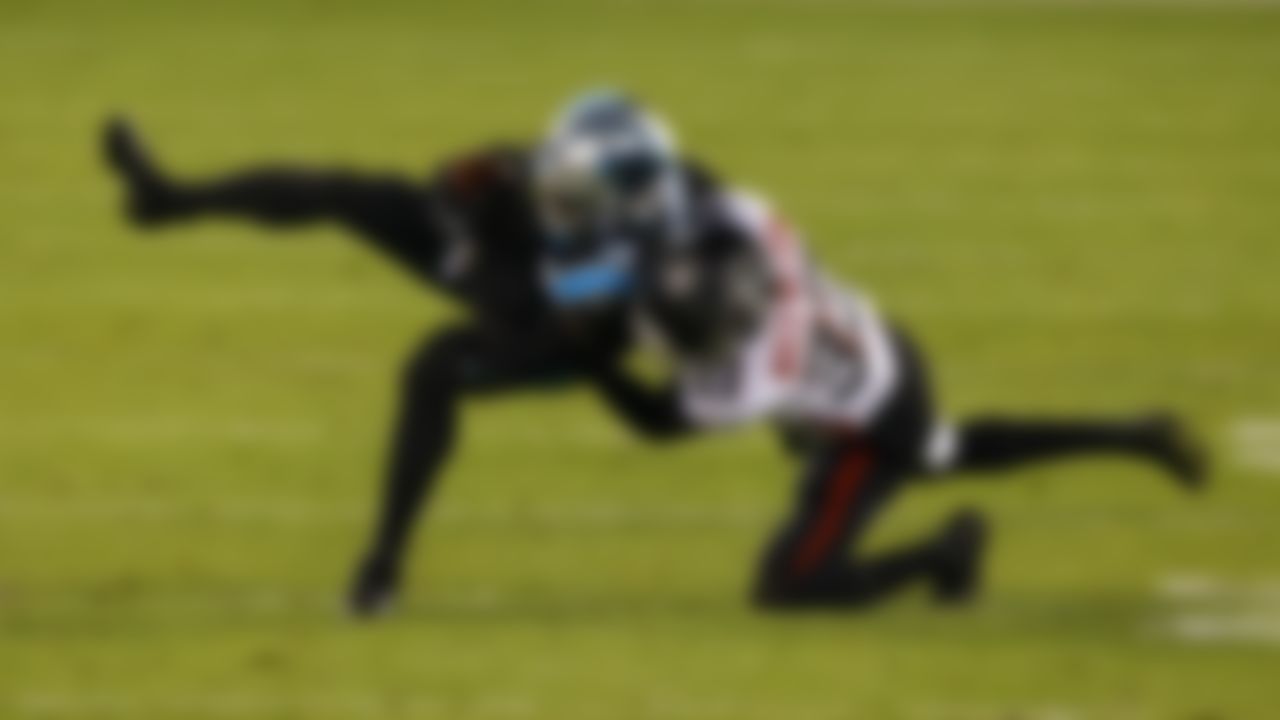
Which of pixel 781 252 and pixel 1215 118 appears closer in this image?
pixel 781 252

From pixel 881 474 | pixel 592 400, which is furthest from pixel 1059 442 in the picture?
pixel 592 400

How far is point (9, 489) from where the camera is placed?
10023 mm

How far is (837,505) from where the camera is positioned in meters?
8.52

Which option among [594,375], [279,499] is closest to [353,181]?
[594,375]

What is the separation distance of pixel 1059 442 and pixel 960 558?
38cm

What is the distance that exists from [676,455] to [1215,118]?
671 centimetres

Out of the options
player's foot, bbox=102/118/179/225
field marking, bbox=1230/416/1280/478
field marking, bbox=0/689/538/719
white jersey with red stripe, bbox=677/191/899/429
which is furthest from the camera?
field marking, bbox=1230/416/1280/478

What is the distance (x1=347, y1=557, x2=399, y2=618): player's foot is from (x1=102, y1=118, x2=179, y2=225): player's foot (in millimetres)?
950

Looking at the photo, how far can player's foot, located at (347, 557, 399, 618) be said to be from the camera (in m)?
8.63

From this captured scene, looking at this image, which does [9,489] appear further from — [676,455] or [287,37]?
[287,37]

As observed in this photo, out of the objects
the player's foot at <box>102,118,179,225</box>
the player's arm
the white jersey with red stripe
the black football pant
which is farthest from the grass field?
the player's foot at <box>102,118,179,225</box>

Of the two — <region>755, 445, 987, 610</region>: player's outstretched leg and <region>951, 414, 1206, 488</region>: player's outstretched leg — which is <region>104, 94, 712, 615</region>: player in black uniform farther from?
<region>951, 414, 1206, 488</region>: player's outstretched leg

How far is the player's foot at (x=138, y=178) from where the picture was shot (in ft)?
27.7

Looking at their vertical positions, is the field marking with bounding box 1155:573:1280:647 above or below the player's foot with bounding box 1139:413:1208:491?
below
